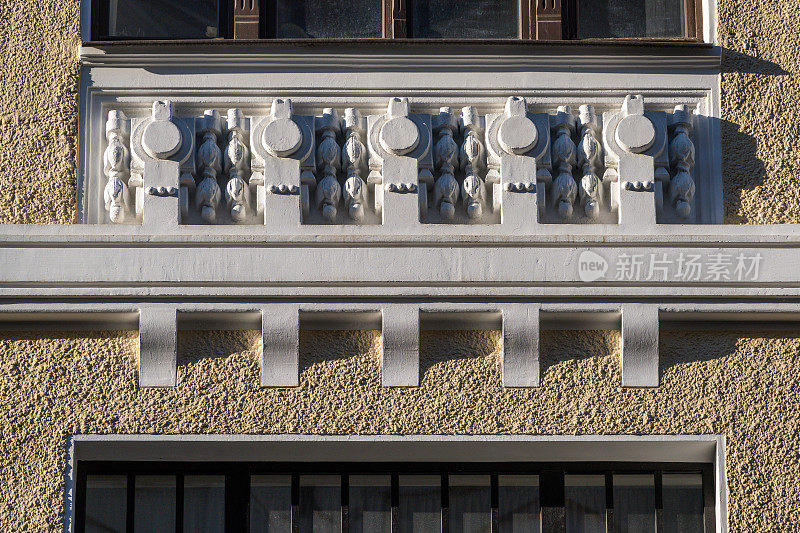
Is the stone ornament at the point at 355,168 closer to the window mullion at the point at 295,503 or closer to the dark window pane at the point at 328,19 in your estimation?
the dark window pane at the point at 328,19

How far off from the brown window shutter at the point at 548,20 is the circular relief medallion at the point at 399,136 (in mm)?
904

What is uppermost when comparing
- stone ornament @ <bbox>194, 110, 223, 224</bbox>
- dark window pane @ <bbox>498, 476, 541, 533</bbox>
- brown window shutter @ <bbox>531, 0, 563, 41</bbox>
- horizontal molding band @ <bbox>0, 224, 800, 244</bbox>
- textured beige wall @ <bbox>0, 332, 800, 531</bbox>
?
brown window shutter @ <bbox>531, 0, 563, 41</bbox>

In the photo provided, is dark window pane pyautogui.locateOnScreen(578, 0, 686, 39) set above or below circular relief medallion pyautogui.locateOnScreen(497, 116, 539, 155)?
above

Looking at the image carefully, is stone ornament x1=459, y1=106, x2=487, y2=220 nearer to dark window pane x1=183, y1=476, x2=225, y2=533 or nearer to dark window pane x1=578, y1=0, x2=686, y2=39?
dark window pane x1=578, y1=0, x2=686, y2=39

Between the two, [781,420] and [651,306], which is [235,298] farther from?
[781,420]

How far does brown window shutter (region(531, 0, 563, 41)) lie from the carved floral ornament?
1.46 feet

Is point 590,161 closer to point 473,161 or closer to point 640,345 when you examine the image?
point 473,161

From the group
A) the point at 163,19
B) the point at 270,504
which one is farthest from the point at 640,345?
the point at 163,19

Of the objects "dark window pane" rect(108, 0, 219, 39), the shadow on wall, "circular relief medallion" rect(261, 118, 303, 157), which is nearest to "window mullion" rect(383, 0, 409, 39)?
"circular relief medallion" rect(261, 118, 303, 157)

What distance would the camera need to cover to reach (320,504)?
660 cm

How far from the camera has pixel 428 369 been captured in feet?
20.8

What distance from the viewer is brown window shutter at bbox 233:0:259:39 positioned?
6.79 metres

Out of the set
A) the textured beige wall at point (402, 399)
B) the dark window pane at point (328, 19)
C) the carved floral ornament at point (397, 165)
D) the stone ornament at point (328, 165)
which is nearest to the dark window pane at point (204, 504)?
the textured beige wall at point (402, 399)

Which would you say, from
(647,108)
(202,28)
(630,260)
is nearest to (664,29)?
(647,108)
